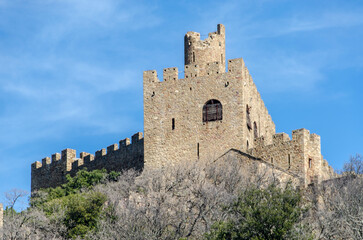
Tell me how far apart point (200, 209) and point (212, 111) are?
33.6 feet

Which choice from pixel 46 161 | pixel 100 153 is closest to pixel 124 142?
pixel 100 153

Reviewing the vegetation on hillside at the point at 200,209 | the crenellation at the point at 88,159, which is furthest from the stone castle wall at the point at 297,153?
the crenellation at the point at 88,159

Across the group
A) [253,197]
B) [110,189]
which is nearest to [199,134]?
[110,189]

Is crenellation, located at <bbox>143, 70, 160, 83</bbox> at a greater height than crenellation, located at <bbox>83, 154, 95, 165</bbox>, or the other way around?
crenellation, located at <bbox>143, 70, 160, 83</bbox>

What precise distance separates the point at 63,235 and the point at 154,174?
7627 mm

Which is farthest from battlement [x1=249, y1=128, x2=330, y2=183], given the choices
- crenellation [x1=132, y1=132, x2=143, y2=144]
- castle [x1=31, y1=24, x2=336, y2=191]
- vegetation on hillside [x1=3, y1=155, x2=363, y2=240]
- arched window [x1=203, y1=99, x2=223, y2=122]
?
crenellation [x1=132, y1=132, x2=143, y2=144]

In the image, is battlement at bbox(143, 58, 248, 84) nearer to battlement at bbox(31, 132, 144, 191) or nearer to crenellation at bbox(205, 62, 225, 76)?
crenellation at bbox(205, 62, 225, 76)

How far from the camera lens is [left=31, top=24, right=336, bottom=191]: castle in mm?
56250

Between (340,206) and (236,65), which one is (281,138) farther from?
(340,206)

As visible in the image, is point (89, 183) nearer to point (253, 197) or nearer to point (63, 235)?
point (63, 235)

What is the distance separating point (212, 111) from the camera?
58.3 m

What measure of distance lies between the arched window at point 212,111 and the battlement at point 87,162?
631 cm

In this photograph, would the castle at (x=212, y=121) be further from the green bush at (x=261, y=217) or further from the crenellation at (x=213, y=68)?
the green bush at (x=261, y=217)

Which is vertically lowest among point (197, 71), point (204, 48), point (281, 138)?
point (281, 138)
